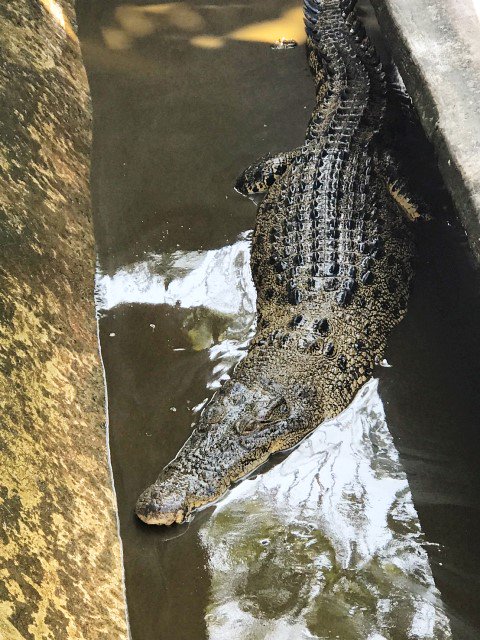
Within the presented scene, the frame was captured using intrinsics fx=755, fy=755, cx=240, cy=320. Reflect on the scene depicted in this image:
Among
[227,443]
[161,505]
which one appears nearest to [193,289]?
[227,443]

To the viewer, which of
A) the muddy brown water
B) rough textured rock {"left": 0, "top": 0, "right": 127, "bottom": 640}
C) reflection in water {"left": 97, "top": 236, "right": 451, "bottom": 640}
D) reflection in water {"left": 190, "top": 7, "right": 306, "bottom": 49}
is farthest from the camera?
reflection in water {"left": 190, "top": 7, "right": 306, "bottom": 49}

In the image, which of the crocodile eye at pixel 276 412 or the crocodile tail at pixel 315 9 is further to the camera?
the crocodile tail at pixel 315 9

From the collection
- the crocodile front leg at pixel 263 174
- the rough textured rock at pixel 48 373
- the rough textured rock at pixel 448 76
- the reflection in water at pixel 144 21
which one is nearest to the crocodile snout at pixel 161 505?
the rough textured rock at pixel 48 373

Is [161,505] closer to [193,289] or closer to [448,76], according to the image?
[193,289]

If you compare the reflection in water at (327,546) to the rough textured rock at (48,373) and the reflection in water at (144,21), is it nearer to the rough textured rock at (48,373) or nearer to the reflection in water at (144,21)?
the rough textured rock at (48,373)

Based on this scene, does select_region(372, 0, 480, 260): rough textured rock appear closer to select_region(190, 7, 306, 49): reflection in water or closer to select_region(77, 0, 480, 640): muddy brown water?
select_region(77, 0, 480, 640): muddy brown water

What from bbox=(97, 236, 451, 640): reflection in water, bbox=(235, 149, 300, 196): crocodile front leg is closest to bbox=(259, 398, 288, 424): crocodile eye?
bbox=(97, 236, 451, 640): reflection in water

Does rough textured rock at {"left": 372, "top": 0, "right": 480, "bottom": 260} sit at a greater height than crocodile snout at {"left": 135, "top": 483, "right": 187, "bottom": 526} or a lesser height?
greater
